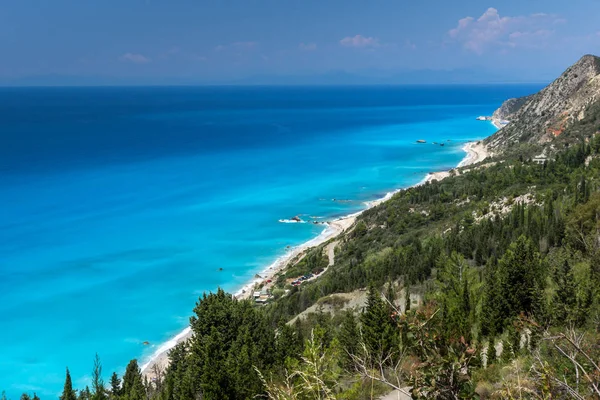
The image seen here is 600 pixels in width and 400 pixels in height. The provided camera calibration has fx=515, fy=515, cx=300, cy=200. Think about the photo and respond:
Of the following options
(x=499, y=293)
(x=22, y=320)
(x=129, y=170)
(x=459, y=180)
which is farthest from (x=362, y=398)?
(x=129, y=170)

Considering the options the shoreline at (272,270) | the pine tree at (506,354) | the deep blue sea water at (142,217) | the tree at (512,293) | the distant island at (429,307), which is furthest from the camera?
the deep blue sea water at (142,217)

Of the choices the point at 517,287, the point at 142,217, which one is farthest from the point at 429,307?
the point at 142,217

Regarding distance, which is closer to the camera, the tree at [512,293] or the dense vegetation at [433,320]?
the dense vegetation at [433,320]

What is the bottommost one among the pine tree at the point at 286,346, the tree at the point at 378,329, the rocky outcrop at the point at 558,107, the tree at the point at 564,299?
the pine tree at the point at 286,346

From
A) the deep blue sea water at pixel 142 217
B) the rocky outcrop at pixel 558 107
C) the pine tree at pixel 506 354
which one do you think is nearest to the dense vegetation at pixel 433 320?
the pine tree at pixel 506 354

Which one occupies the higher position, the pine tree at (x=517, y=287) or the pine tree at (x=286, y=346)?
the pine tree at (x=517, y=287)

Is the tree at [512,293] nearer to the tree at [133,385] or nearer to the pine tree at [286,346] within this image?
the pine tree at [286,346]

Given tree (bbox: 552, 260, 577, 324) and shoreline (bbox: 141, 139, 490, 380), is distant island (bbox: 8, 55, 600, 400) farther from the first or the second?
shoreline (bbox: 141, 139, 490, 380)
